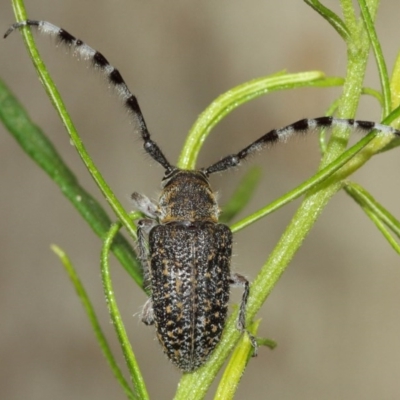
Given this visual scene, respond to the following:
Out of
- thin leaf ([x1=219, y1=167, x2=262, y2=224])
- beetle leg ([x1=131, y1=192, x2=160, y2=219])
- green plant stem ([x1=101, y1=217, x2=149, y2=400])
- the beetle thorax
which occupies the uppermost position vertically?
beetle leg ([x1=131, y1=192, x2=160, y2=219])

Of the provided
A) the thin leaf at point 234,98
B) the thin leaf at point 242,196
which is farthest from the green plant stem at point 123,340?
the thin leaf at point 242,196

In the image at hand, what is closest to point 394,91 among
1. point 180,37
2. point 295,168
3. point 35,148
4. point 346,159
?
point 346,159

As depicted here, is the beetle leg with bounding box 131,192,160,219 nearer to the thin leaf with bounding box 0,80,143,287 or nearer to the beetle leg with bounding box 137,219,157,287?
the beetle leg with bounding box 137,219,157,287

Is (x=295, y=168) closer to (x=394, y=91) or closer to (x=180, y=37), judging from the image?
(x=180, y=37)

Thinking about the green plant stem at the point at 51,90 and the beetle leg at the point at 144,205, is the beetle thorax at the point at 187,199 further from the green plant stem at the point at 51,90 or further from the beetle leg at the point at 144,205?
the green plant stem at the point at 51,90

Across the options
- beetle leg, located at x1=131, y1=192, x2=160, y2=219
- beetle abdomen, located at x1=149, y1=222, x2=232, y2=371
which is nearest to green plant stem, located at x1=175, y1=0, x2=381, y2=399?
beetle abdomen, located at x1=149, y1=222, x2=232, y2=371

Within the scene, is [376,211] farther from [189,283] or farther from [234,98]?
[189,283]
